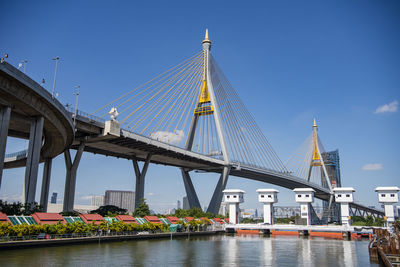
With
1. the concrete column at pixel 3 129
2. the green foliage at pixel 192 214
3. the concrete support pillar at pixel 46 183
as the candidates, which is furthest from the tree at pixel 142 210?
the concrete column at pixel 3 129

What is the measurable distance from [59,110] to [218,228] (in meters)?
34.9

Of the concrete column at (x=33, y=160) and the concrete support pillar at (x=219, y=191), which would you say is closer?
the concrete column at (x=33, y=160)

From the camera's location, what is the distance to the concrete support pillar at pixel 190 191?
70500mm

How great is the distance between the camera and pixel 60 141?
4531 centimetres

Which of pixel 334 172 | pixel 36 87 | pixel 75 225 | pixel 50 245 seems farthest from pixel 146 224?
pixel 334 172

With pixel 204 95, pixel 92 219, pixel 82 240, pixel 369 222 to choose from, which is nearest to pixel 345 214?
pixel 204 95

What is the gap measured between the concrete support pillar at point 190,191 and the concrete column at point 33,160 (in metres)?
38.7

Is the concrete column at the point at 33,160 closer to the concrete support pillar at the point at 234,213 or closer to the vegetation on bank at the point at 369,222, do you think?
the concrete support pillar at the point at 234,213

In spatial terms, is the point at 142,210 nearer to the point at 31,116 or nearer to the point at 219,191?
the point at 219,191

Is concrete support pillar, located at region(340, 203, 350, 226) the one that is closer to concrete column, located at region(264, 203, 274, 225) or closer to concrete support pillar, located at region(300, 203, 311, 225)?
concrete support pillar, located at region(300, 203, 311, 225)

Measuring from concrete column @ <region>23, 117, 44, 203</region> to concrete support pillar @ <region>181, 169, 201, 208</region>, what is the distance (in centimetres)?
3872

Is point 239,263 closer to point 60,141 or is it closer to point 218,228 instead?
point 60,141

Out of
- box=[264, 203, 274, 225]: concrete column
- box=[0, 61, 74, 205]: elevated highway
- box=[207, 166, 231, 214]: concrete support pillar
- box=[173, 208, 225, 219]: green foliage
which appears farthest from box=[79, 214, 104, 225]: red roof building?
box=[264, 203, 274, 225]: concrete column

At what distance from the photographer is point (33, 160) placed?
116 feet
